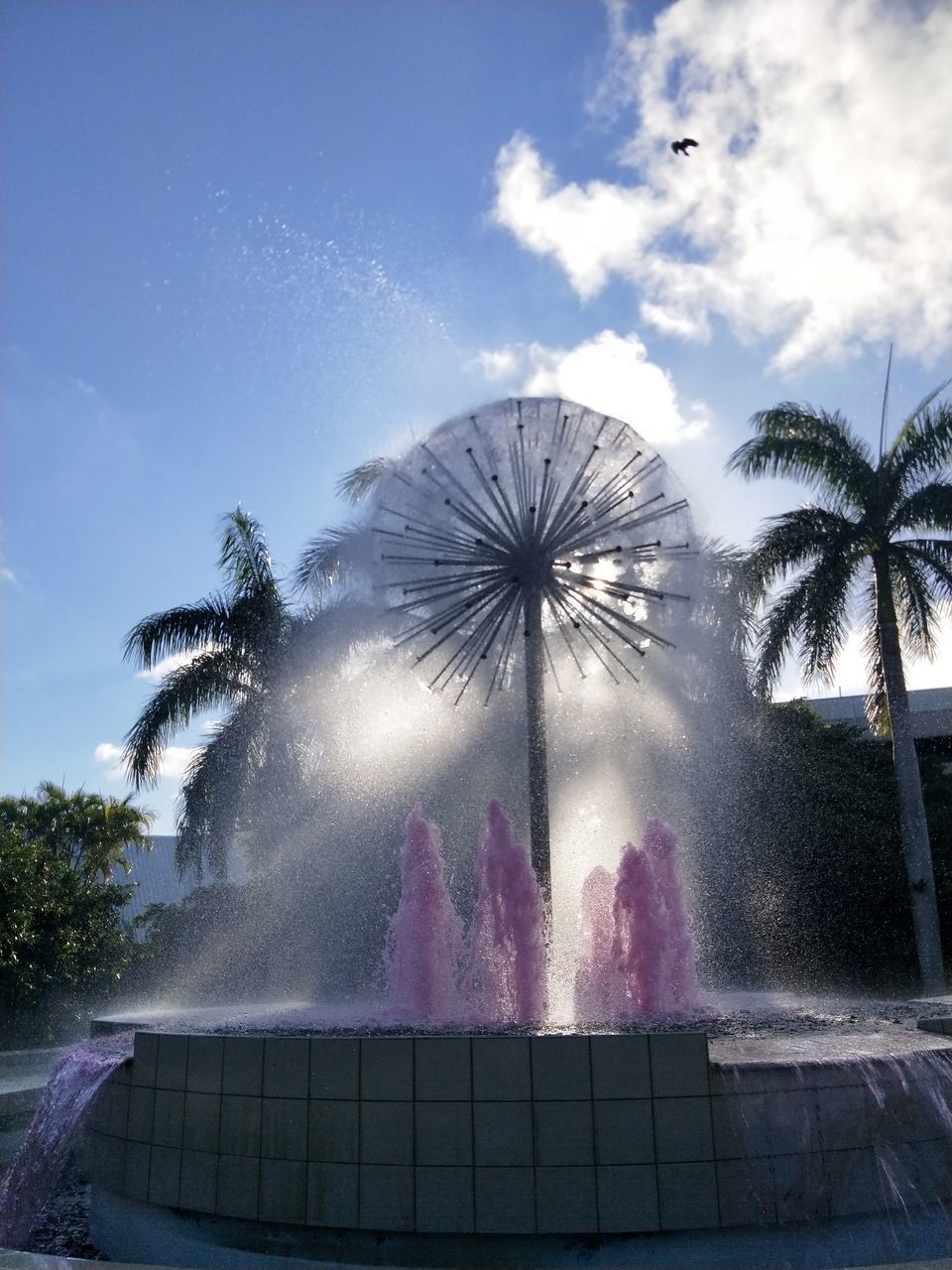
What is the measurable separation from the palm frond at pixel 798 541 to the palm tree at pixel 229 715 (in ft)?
26.5

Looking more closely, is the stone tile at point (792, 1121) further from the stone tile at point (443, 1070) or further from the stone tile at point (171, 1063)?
the stone tile at point (171, 1063)

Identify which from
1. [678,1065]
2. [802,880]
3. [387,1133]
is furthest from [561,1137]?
[802,880]

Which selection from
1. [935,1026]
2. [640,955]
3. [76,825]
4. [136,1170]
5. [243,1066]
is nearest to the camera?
[243,1066]

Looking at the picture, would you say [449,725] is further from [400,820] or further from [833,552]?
[833,552]

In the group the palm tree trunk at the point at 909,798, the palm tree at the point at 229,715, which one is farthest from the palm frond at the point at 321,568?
the palm tree trunk at the point at 909,798

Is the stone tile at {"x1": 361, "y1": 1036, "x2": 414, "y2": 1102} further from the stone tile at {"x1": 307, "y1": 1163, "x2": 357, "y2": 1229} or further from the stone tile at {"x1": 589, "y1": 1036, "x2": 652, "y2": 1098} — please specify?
the stone tile at {"x1": 589, "y1": 1036, "x2": 652, "y2": 1098}

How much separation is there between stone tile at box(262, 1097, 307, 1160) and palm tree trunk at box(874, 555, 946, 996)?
1311 centimetres

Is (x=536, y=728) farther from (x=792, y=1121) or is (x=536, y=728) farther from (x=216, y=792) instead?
(x=216, y=792)

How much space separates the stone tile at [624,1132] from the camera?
6.11 metres

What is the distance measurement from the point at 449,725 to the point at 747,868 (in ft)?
19.4

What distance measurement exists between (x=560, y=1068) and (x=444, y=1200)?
3.15 ft

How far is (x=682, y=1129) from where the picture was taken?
242 inches

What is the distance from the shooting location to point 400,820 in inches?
760

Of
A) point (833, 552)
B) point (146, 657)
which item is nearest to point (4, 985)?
point (146, 657)
